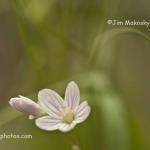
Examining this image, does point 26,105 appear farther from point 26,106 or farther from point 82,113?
point 82,113

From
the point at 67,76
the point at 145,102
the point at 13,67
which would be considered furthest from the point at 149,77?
the point at 13,67

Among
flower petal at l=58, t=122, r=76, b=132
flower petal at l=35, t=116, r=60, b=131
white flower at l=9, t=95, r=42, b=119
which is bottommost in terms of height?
flower petal at l=58, t=122, r=76, b=132

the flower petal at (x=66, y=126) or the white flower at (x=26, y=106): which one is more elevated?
the white flower at (x=26, y=106)

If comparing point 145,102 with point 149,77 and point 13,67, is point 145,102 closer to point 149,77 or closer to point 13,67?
point 149,77

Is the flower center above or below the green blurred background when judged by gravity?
below

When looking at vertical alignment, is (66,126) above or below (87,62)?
below

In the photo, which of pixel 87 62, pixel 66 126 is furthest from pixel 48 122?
pixel 87 62
